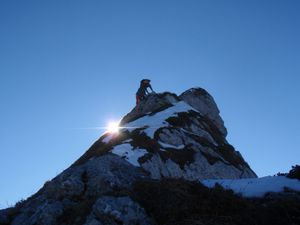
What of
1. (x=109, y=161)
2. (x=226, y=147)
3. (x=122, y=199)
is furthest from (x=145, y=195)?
(x=226, y=147)

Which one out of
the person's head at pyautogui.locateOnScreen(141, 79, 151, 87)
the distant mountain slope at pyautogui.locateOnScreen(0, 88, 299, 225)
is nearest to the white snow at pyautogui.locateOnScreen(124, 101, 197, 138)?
the person's head at pyautogui.locateOnScreen(141, 79, 151, 87)

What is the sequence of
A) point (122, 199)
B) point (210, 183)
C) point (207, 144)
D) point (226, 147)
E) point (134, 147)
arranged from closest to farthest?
point (122, 199)
point (210, 183)
point (134, 147)
point (207, 144)
point (226, 147)

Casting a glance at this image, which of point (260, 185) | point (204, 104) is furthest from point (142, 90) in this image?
point (260, 185)

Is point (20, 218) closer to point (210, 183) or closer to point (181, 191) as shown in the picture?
point (181, 191)

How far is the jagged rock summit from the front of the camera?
14422 millimetres

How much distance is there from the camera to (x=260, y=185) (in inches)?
709

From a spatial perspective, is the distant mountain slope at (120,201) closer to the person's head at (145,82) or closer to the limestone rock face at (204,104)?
the person's head at (145,82)

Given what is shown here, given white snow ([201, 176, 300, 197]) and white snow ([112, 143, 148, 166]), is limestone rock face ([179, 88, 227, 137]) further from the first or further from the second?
white snow ([201, 176, 300, 197])

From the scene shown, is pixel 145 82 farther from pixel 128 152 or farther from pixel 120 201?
pixel 120 201

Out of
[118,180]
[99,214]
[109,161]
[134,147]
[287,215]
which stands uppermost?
[134,147]

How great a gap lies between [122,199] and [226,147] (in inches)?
1631

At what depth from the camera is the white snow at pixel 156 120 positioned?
159 feet

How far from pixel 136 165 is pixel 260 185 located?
65.4 ft

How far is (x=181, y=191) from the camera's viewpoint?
15.4 m
